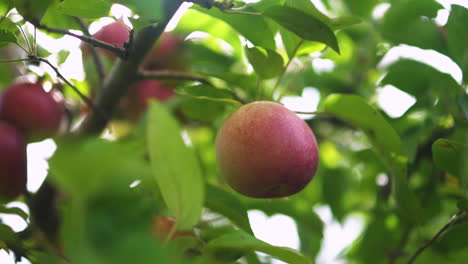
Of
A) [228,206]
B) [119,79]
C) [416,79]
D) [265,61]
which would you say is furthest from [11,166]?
[416,79]

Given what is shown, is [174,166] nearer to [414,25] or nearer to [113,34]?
[414,25]

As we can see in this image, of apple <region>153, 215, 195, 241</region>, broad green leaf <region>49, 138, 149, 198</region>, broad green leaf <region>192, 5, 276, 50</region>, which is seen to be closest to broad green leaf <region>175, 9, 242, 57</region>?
broad green leaf <region>192, 5, 276, 50</region>

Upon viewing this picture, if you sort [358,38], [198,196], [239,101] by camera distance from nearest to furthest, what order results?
[198,196] → [239,101] → [358,38]

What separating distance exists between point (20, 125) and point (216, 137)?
45 centimetres

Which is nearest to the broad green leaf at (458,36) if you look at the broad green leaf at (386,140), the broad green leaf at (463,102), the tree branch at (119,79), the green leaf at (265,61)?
the broad green leaf at (463,102)

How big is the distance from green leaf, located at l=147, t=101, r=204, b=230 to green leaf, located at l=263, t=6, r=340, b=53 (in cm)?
43

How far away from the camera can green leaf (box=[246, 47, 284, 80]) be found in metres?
1.00

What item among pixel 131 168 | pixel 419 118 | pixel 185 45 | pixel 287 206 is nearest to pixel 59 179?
pixel 131 168

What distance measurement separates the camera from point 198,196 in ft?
1.95

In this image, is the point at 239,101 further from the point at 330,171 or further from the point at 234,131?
the point at 330,171

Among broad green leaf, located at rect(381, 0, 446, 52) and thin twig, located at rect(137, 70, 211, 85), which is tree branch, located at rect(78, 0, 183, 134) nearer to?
thin twig, located at rect(137, 70, 211, 85)

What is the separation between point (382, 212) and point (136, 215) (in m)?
1.14

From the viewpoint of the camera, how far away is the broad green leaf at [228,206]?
2.91 ft

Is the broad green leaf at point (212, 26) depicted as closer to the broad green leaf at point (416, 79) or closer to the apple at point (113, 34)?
the apple at point (113, 34)
